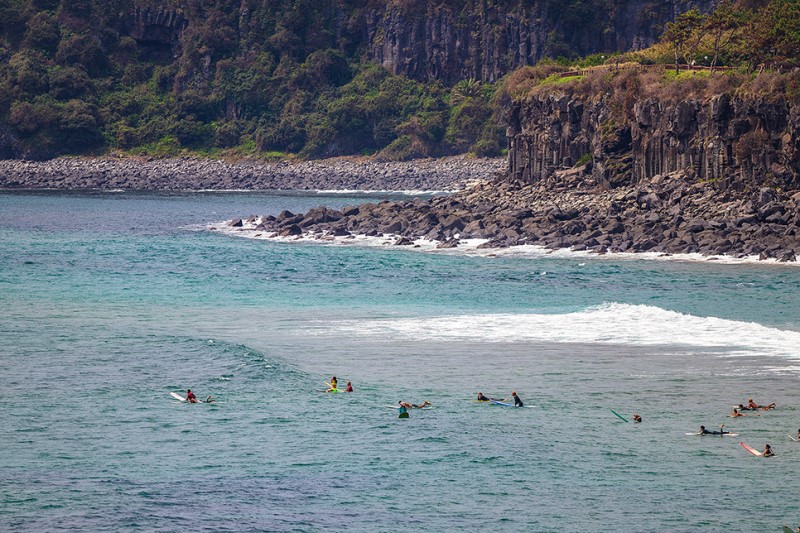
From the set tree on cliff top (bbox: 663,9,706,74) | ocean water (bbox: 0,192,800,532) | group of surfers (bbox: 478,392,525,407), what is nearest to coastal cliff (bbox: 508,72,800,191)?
tree on cliff top (bbox: 663,9,706,74)

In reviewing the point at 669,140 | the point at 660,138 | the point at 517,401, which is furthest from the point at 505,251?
the point at 517,401

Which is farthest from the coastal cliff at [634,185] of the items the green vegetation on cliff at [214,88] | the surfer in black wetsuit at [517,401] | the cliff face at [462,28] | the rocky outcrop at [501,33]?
the cliff face at [462,28]

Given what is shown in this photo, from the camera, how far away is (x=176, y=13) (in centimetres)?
15438

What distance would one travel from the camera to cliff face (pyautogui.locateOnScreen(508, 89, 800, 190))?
58.8m

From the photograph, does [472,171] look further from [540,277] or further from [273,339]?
[273,339]

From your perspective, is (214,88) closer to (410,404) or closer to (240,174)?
(240,174)

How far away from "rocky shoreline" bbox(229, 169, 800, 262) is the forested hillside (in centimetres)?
5691

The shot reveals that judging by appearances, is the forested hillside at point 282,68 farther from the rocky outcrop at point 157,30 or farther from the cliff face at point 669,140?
the cliff face at point 669,140

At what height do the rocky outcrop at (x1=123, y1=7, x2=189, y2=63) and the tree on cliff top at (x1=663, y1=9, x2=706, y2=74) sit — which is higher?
the rocky outcrop at (x1=123, y1=7, x2=189, y2=63)

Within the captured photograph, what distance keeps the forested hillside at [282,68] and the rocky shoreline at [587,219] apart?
5691 centimetres

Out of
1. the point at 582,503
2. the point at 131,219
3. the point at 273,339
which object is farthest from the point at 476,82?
the point at 582,503

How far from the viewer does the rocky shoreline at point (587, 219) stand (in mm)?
53375

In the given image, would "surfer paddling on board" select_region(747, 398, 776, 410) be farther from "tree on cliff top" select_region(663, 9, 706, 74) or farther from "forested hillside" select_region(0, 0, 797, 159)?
"forested hillside" select_region(0, 0, 797, 159)

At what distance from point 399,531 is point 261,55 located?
134 metres
